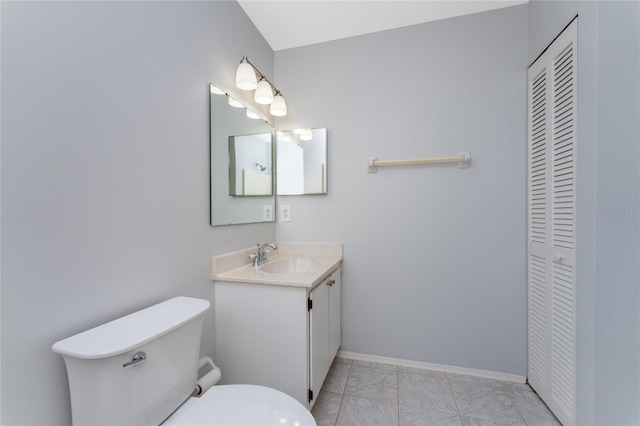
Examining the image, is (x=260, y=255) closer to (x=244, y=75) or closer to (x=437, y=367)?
(x=244, y=75)

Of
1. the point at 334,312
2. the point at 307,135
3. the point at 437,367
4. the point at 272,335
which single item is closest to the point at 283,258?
the point at 334,312

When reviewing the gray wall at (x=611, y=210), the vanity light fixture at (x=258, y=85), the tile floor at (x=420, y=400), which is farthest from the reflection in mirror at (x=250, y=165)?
the gray wall at (x=611, y=210)

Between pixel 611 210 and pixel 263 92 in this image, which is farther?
pixel 263 92

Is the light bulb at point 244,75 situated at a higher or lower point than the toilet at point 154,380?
higher

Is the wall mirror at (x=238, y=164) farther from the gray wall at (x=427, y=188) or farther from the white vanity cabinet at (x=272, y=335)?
the white vanity cabinet at (x=272, y=335)

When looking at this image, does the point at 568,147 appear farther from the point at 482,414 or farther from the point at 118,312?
the point at 118,312

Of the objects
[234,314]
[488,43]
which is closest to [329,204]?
[234,314]

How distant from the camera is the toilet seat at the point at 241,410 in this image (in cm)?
80

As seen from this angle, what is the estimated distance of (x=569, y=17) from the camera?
1208 millimetres

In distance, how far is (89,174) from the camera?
31.3 inches

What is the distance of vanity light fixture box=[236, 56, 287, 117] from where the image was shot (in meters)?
1.44

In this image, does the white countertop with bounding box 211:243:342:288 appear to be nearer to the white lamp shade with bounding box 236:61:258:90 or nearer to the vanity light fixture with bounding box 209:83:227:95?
the vanity light fixture with bounding box 209:83:227:95

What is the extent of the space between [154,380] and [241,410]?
0.30 meters

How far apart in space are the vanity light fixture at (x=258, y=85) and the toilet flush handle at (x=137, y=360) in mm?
1391
